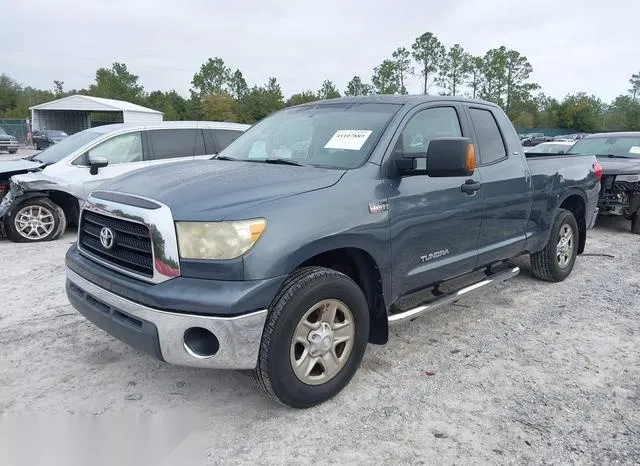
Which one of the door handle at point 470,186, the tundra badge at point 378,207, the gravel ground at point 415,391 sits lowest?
the gravel ground at point 415,391

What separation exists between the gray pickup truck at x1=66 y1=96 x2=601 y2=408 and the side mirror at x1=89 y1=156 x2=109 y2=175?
377 centimetres

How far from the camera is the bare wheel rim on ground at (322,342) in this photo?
298 centimetres

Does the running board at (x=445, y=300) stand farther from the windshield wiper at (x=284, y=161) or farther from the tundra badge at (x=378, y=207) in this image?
the windshield wiper at (x=284, y=161)

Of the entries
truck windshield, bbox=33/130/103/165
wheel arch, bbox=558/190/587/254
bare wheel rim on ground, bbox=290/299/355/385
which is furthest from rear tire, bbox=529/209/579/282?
truck windshield, bbox=33/130/103/165

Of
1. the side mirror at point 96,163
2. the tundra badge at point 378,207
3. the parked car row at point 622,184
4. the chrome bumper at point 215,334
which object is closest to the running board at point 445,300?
the tundra badge at point 378,207

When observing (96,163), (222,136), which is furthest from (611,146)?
(96,163)

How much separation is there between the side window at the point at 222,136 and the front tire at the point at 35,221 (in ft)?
8.41

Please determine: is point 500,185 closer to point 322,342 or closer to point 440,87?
point 322,342

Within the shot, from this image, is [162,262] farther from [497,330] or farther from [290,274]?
[497,330]

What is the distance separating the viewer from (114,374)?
354cm

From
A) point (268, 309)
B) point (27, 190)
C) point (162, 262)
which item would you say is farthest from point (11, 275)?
point (268, 309)

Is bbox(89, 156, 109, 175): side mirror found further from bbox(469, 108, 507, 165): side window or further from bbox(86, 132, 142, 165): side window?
bbox(469, 108, 507, 165): side window

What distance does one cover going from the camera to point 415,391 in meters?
3.37

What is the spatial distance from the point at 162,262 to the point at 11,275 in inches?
159
